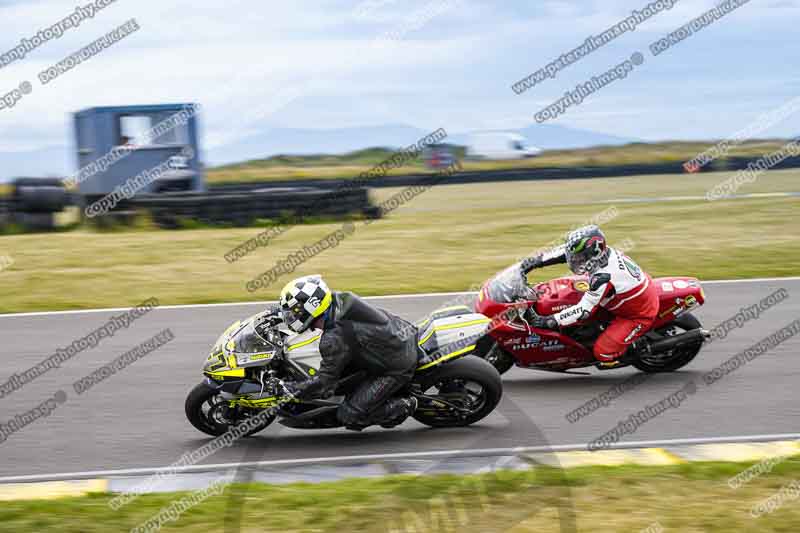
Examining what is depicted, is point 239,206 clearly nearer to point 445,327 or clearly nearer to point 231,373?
point 445,327

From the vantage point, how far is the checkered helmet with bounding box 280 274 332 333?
6.99 meters


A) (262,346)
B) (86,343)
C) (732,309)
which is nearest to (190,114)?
(86,343)

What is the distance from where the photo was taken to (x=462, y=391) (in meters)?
7.71

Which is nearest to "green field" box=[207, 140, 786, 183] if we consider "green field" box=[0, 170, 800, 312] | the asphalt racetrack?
"green field" box=[0, 170, 800, 312]

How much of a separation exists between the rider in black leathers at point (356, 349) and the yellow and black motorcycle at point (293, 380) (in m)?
0.13

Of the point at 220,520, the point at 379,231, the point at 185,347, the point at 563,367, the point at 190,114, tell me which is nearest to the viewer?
the point at 220,520

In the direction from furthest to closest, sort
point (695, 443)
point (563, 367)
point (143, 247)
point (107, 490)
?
1. point (143, 247)
2. point (563, 367)
3. point (695, 443)
4. point (107, 490)

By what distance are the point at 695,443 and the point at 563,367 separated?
6.10ft

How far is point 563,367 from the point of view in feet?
29.5

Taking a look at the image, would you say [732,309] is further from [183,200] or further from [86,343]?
[183,200]

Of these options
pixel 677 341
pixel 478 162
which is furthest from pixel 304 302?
pixel 478 162

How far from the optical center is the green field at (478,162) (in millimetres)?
42094

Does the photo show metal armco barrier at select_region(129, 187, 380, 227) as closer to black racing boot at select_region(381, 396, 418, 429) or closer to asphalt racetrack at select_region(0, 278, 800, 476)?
asphalt racetrack at select_region(0, 278, 800, 476)

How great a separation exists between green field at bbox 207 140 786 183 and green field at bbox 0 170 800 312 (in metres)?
16.0
